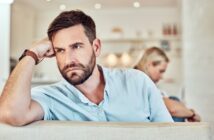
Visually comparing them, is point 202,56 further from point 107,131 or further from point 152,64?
point 107,131

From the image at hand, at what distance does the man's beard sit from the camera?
1.12 m

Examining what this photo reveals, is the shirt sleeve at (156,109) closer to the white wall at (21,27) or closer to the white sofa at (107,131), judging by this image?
the white sofa at (107,131)

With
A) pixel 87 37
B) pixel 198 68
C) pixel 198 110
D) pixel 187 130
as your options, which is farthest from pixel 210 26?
pixel 187 130

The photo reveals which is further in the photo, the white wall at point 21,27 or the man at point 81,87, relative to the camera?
the white wall at point 21,27

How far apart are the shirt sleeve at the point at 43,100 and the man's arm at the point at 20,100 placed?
0.02 metres

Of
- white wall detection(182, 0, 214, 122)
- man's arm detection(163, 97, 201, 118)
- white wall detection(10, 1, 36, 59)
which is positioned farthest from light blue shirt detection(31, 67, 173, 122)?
white wall detection(10, 1, 36, 59)

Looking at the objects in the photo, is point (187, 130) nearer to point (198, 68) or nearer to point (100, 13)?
point (198, 68)

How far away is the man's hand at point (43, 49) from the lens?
3.76 ft

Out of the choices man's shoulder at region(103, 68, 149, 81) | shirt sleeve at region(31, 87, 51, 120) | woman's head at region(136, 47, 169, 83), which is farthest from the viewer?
woman's head at region(136, 47, 169, 83)

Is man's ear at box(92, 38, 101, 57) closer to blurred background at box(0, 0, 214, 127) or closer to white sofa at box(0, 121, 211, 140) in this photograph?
white sofa at box(0, 121, 211, 140)

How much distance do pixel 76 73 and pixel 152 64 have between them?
932mm

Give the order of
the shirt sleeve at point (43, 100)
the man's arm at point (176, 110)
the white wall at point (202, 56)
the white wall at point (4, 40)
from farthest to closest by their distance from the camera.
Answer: the white wall at point (4, 40)
the white wall at point (202, 56)
the man's arm at point (176, 110)
the shirt sleeve at point (43, 100)

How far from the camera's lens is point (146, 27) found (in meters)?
5.91

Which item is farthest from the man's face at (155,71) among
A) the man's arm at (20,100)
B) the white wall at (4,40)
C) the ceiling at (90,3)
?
the white wall at (4,40)
